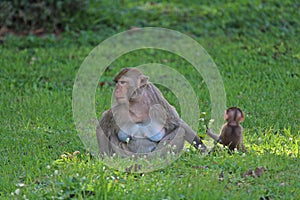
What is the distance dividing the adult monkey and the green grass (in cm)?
21

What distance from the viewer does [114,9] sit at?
507 inches

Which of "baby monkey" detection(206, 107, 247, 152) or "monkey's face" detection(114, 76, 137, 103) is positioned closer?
"monkey's face" detection(114, 76, 137, 103)

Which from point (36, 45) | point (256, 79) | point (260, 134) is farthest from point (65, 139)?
point (36, 45)

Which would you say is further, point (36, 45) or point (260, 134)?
point (36, 45)

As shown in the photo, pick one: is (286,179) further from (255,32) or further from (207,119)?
(255,32)

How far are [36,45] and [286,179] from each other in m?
6.63

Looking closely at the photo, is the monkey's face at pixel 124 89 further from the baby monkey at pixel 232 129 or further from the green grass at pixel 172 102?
the baby monkey at pixel 232 129

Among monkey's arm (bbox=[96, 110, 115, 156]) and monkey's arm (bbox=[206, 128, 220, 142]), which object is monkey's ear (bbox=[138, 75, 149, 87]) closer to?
monkey's arm (bbox=[96, 110, 115, 156])

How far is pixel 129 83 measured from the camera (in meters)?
6.12

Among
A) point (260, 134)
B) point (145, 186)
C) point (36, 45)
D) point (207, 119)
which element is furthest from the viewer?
point (36, 45)

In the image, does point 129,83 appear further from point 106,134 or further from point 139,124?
point 106,134

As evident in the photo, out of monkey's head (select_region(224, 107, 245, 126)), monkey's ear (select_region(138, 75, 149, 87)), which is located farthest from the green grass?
monkey's ear (select_region(138, 75, 149, 87))

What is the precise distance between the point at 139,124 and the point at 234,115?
927mm

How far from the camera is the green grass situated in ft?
18.8
